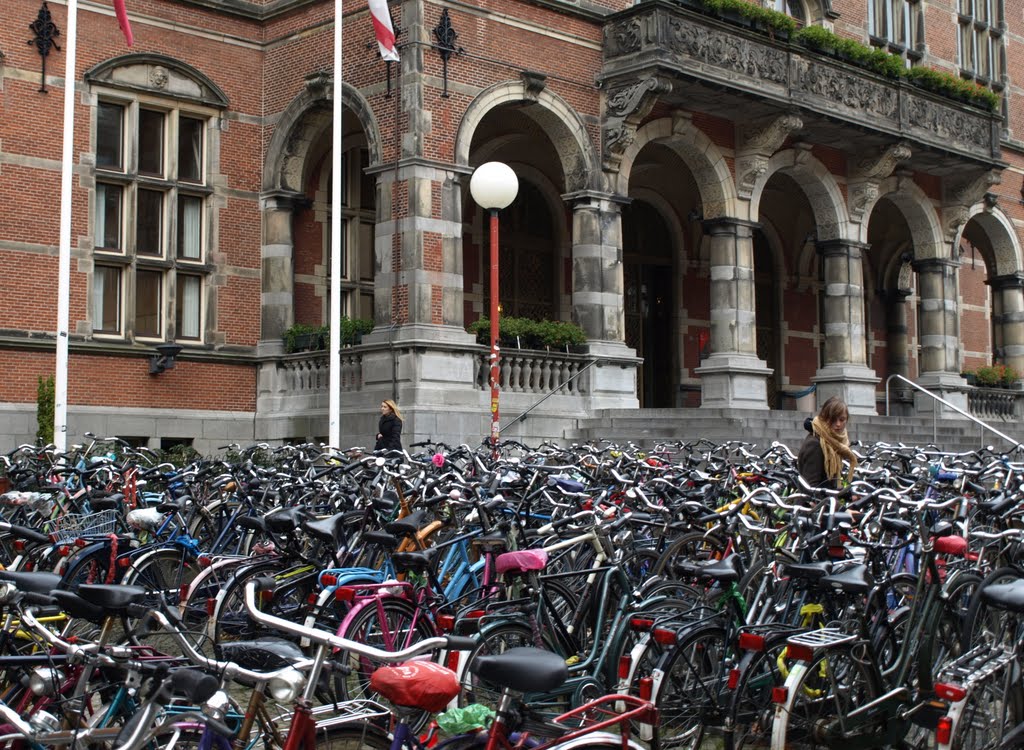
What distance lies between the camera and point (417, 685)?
3277 mm

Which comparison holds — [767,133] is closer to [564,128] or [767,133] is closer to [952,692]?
[564,128]

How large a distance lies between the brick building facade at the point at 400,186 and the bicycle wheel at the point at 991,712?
453 inches

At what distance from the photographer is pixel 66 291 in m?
14.6

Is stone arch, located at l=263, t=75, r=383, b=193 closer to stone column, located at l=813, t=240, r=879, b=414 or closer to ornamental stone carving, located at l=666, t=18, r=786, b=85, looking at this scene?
ornamental stone carving, located at l=666, t=18, r=786, b=85

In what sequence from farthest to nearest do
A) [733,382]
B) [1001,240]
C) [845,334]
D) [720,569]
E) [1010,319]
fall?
1. [1001,240]
2. [1010,319]
3. [845,334]
4. [733,382]
5. [720,569]

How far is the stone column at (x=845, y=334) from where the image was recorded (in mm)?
21078

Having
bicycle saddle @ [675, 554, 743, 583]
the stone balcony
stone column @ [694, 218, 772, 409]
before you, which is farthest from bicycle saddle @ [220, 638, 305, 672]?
stone column @ [694, 218, 772, 409]

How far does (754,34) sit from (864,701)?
1528 centimetres

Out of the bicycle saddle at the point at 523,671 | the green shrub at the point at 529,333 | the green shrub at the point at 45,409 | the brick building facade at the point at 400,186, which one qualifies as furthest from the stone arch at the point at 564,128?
the bicycle saddle at the point at 523,671

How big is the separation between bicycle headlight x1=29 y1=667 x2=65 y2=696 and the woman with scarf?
19.5 feet

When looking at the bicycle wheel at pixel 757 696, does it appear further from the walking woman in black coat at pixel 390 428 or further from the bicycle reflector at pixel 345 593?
the walking woman in black coat at pixel 390 428

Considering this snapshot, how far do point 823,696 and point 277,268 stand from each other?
14.5 m

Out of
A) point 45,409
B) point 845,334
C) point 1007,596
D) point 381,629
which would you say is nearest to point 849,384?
point 845,334

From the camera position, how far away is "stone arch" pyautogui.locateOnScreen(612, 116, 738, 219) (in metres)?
19.3
